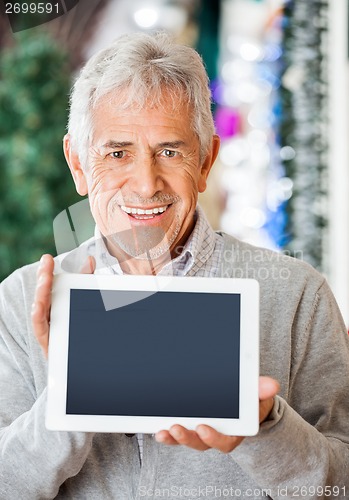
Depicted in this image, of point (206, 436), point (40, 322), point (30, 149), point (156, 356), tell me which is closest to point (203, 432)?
point (206, 436)

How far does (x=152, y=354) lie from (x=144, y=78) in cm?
53

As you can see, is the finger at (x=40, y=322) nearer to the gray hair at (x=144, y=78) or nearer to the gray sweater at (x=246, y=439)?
the gray sweater at (x=246, y=439)

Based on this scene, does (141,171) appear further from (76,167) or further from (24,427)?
(24,427)

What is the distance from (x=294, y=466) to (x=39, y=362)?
1.54 ft

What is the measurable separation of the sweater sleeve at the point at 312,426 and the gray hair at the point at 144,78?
424 mm

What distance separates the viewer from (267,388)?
1.02 metres

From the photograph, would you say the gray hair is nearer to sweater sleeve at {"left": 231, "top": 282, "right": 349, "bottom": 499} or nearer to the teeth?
the teeth

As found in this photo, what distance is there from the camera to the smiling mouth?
133cm

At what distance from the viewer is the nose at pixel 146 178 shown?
1.31m

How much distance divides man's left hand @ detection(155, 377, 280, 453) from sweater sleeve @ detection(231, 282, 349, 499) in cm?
8

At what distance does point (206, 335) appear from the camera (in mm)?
1048

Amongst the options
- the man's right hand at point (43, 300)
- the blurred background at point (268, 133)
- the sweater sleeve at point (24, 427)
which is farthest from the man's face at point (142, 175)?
the blurred background at point (268, 133)

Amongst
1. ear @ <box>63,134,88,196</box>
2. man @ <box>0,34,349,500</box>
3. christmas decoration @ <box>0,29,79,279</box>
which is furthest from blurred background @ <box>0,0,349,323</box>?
man @ <box>0,34,349,500</box>

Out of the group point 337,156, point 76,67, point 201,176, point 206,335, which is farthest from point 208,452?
point 76,67
